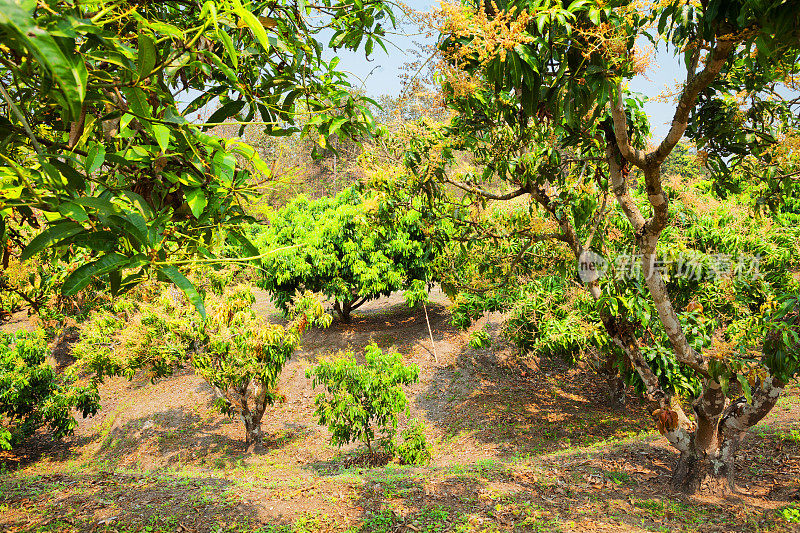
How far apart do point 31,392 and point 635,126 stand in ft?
32.5

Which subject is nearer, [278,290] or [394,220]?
[394,220]

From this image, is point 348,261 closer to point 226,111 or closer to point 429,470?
point 429,470

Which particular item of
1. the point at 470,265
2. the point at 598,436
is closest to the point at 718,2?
the point at 470,265

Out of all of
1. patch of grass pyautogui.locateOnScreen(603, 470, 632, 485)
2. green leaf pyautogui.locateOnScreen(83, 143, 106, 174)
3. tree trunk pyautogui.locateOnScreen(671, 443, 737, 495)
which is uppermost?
green leaf pyautogui.locateOnScreen(83, 143, 106, 174)

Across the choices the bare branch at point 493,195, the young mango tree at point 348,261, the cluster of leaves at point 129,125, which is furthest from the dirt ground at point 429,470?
the cluster of leaves at point 129,125

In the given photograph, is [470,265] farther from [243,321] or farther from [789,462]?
[789,462]

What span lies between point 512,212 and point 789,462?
172 inches

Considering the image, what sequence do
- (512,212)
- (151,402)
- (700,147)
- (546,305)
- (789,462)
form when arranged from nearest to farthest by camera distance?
(700,147), (789,462), (546,305), (512,212), (151,402)

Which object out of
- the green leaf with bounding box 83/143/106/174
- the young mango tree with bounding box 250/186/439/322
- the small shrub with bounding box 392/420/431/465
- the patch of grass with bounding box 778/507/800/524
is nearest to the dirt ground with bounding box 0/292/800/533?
the patch of grass with bounding box 778/507/800/524

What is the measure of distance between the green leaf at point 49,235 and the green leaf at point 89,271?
0.08m

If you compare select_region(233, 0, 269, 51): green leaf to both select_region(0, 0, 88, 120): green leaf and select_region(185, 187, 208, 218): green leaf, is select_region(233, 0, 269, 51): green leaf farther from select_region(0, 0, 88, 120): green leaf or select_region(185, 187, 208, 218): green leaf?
select_region(185, 187, 208, 218): green leaf

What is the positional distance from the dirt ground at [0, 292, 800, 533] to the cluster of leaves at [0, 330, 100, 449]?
0.61 m

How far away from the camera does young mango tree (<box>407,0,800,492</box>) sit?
177 cm

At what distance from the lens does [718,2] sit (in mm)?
1766
